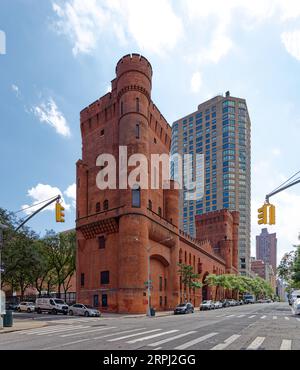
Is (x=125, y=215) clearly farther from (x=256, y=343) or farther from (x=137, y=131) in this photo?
(x=256, y=343)

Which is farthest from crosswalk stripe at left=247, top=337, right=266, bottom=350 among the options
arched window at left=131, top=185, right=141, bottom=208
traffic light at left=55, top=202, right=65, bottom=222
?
arched window at left=131, top=185, right=141, bottom=208

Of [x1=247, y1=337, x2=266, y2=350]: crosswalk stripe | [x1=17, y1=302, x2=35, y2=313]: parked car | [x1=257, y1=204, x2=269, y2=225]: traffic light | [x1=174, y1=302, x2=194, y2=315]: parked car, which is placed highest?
[x1=257, y1=204, x2=269, y2=225]: traffic light

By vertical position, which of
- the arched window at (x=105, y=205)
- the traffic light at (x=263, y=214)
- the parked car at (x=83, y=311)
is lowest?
the parked car at (x=83, y=311)

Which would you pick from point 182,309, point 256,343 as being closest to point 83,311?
point 182,309

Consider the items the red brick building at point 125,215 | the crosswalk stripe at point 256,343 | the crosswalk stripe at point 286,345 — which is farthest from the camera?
the red brick building at point 125,215

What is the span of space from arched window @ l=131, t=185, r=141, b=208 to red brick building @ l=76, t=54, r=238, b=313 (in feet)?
0.38

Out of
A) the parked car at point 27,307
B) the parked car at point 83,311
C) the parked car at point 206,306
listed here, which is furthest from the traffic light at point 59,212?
the parked car at point 206,306

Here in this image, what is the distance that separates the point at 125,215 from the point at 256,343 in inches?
1367

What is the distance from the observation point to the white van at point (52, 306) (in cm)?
4579

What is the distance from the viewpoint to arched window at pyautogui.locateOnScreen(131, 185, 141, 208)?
162 ft

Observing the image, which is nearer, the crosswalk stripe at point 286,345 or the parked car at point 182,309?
the crosswalk stripe at point 286,345

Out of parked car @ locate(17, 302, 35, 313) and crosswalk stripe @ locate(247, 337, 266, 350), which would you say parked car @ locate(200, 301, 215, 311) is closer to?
parked car @ locate(17, 302, 35, 313)

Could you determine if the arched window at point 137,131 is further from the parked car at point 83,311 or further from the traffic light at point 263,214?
the traffic light at point 263,214

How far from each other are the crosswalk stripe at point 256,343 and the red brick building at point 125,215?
3054cm
